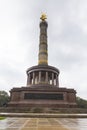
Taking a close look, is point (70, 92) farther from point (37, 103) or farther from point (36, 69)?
point (36, 69)

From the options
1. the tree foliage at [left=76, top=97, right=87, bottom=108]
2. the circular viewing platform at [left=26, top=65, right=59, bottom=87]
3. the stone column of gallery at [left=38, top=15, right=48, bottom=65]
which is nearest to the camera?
the circular viewing platform at [left=26, top=65, right=59, bottom=87]

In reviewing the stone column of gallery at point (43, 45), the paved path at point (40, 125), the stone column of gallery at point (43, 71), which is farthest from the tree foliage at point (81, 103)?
the paved path at point (40, 125)

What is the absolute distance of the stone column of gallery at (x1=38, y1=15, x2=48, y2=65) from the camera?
42.1 metres

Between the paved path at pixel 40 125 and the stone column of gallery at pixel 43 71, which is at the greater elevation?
the stone column of gallery at pixel 43 71

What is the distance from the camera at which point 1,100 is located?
153 feet

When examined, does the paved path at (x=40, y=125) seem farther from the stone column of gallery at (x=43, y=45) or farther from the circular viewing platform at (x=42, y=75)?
the stone column of gallery at (x=43, y=45)

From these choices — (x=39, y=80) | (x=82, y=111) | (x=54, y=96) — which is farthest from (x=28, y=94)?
(x=82, y=111)

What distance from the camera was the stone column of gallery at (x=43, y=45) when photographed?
138ft

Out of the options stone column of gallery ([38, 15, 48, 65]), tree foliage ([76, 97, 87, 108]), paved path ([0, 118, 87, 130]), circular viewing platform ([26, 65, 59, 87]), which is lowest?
tree foliage ([76, 97, 87, 108])

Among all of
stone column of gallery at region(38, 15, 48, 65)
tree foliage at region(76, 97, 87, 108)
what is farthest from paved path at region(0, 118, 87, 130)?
stone column of gallery at region(38, 15, 48, 65)

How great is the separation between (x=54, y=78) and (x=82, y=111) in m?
16.7

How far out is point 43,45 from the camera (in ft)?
144

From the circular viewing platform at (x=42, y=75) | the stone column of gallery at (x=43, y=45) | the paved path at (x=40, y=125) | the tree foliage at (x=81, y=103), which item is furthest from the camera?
the tree foliage at (x=81, y=103)

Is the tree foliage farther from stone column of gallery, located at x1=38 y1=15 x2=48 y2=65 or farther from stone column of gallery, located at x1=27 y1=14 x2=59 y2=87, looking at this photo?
stone column of gallery, located at x1=38 y1=15 x2=48 y2=65
